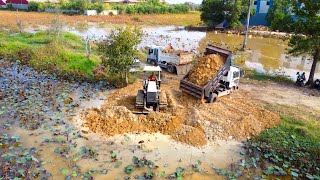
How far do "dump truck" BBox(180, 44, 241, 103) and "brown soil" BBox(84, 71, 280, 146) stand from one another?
43 centimetres

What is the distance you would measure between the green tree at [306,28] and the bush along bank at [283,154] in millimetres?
6708

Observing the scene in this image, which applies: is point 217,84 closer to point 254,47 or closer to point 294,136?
point 294,136

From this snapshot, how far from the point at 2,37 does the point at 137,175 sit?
24375 mm

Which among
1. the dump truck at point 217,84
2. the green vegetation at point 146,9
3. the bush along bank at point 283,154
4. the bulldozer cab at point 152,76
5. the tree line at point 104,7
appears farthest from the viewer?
the green vegetation at point 146,9

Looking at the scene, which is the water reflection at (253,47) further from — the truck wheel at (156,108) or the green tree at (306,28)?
the truck wheel at (156,108)

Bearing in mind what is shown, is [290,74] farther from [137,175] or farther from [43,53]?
[43,53]

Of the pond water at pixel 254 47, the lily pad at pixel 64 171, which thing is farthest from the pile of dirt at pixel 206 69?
the pond water at pixel 254 47

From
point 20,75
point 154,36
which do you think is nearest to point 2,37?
point 20,75

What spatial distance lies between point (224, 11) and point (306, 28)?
28.7m

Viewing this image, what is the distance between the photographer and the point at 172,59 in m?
20.2

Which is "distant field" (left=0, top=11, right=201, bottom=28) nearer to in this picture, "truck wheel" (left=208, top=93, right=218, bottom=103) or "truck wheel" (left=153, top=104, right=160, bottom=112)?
"truck wheel" (left=153, top=104, right=160, bottom=112)

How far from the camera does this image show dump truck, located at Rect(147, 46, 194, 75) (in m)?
19.9

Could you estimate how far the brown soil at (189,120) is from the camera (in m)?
12.0

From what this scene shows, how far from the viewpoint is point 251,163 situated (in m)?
10.5
